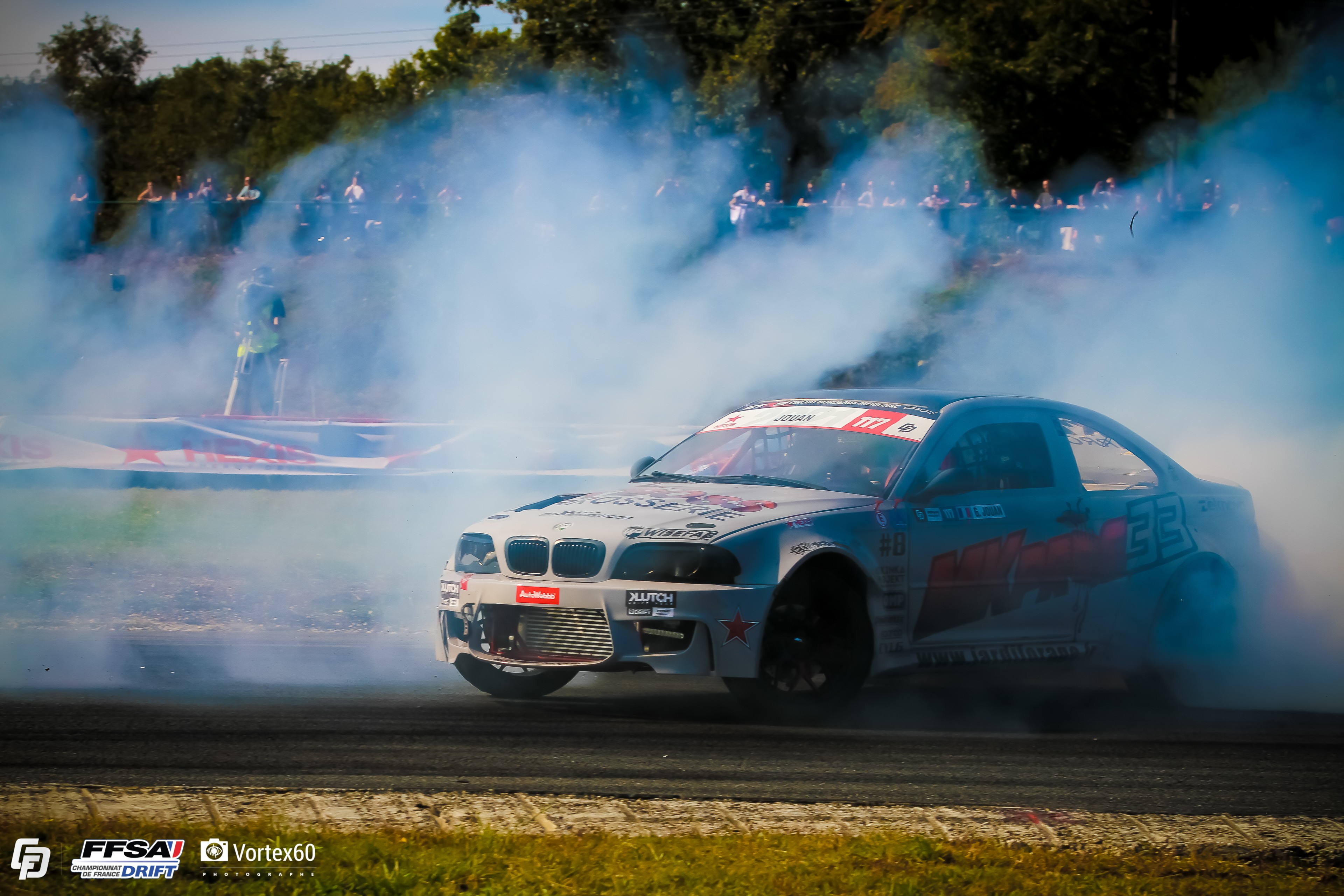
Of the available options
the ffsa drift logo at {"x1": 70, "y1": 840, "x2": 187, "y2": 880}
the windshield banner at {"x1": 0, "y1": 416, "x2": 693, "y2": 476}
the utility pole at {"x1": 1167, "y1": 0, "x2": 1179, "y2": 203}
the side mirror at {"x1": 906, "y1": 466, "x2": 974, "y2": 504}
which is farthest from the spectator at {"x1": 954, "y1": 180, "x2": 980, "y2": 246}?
the ffsa drift logo at {"x1": 70, "y1": 840, "x2": 187, "y2": 880}

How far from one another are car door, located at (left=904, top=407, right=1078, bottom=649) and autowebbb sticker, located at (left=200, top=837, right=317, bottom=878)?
310 centimetres

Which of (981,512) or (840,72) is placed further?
(840,72)

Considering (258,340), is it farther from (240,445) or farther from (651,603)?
(651,603)

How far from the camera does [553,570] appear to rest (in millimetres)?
5832

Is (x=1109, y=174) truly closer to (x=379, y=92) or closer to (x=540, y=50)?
(x=540, y=50)

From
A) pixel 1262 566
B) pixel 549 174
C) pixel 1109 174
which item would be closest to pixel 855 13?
pixel 1109 174

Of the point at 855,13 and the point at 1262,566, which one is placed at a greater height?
the point at 855,13

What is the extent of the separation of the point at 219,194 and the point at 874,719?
57.9 ft

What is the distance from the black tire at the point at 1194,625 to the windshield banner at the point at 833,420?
1530mm

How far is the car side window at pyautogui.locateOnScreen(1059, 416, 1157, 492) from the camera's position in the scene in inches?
276

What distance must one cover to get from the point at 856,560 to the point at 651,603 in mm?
898

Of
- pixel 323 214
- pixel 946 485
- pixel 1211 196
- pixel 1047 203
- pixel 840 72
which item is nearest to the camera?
pixel 946 485

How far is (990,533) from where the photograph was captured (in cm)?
634

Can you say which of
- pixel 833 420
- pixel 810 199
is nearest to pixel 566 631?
pixel 833 420
